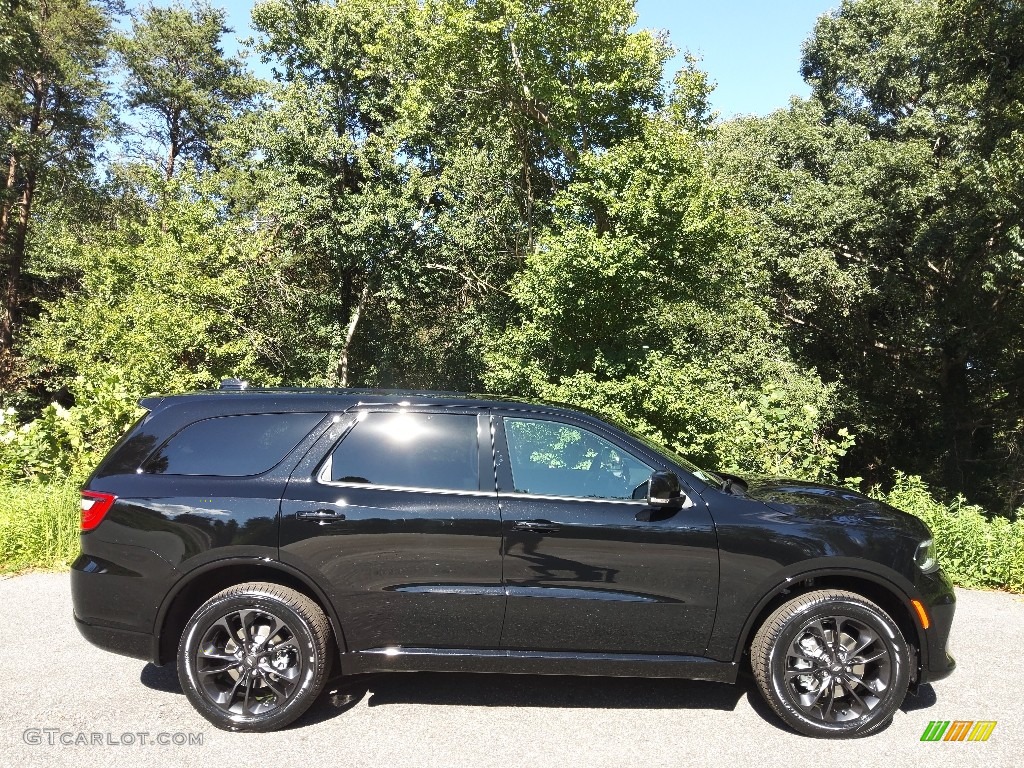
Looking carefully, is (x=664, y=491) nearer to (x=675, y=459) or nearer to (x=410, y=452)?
(x=675, y=459)

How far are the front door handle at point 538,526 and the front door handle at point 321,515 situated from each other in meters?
0.91

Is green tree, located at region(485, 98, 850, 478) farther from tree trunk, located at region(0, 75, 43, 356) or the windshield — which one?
tree trunk, located at region(0, 75, 43, 356)

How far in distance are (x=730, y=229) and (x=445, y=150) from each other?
289 inches

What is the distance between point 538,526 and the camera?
3.74 metres

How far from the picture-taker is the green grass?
21.0ft

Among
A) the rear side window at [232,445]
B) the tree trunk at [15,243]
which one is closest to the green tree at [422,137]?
the tree trunk at [15,243]

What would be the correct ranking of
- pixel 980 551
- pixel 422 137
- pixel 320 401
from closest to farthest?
pixel 320 401 < pixel 980 551 < pixel 422 137

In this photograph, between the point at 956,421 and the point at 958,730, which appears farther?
the point at 956,421

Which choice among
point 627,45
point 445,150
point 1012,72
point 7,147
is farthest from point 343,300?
point 1012,72

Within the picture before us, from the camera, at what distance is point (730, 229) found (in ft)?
45.6

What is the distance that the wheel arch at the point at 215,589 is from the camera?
3.78 meters

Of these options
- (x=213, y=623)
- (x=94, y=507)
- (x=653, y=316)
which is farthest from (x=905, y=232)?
(x=94, y=507)

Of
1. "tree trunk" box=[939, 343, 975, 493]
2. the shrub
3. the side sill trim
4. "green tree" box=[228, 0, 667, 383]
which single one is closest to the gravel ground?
the side sill trim

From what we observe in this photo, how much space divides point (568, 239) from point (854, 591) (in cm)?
889
